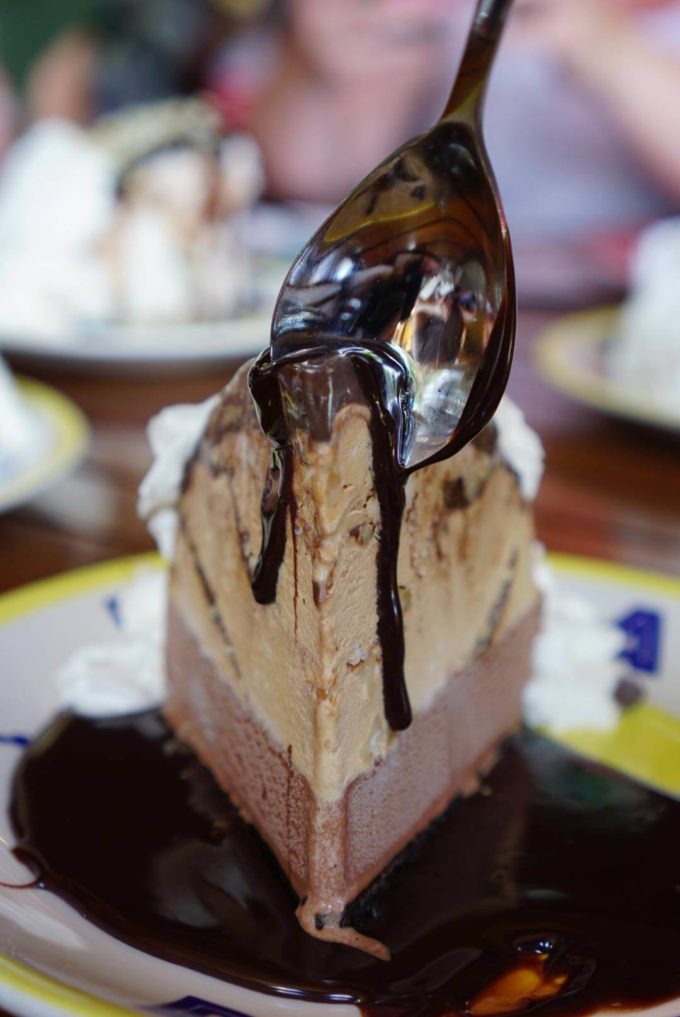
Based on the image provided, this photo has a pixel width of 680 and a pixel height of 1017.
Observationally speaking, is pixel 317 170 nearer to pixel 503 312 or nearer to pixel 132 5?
pixel 132 5

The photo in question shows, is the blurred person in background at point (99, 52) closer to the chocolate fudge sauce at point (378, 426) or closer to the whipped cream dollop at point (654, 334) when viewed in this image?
the whipped cream dollop at point (654, 334)

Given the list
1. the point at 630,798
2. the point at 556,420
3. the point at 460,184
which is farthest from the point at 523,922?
the point at 556,420

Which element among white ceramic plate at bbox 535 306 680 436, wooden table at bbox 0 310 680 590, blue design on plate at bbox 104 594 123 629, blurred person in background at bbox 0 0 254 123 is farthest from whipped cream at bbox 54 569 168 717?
blurred person in background at bbox 0 0 254 123

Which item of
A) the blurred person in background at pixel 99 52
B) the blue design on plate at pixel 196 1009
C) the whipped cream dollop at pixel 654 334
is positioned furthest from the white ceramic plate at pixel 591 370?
the blurred person in background at pixel 99 52

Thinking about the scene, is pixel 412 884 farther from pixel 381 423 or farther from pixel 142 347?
pixel 142 347

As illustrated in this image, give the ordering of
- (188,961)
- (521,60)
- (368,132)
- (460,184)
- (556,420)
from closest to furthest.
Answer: (188,961) → (460,184) → (556,420) → (521,60) → (368,132)

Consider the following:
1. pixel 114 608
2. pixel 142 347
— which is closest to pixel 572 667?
pixel 114 608
